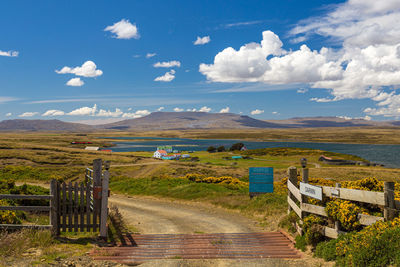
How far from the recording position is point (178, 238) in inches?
488

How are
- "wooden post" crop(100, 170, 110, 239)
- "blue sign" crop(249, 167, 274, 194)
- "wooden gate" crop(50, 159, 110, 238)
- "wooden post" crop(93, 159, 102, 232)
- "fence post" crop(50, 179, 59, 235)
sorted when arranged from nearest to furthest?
"fence post" crop(50, 179, 59, 235), "wooden gate" crop(50, 159, 110, 238), "wooden post" crop(100, 170, 110, 239), "wooden post" crop(93, 159, 102, 232), "blue sign" crop(249, 167, 274, 194)

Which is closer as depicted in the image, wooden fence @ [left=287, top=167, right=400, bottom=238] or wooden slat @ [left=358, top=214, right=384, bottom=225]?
wooden fence @ [left=287, top=167, right=400, bottom=238]

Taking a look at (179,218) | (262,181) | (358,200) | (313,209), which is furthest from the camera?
(262,181)

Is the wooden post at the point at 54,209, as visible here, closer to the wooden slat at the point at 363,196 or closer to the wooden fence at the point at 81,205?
the wooden fence at the point at 81,205

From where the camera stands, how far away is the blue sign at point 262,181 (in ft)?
72.5

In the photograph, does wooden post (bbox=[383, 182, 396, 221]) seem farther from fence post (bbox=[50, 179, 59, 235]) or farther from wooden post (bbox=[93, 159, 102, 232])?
fence post (bbox=[50, 179, 59, 235])

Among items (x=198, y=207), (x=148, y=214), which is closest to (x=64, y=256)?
(x=148, y=214)

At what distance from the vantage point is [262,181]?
2234 centimetres

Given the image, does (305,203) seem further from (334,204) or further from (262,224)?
(262,224)

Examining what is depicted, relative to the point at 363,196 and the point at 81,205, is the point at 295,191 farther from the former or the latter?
the point at 81,205

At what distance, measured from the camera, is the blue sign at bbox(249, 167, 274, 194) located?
72.5ft

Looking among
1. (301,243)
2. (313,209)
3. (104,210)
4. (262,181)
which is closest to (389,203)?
(313,209)

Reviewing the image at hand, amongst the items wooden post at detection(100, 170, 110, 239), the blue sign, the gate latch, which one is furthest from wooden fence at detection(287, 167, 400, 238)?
the blue sign

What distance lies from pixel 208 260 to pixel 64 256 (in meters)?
4.39
